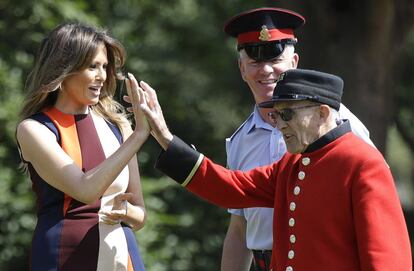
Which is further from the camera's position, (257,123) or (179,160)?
(257,123)

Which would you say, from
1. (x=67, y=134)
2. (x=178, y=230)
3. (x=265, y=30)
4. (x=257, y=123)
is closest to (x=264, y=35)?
(x=265, y=30)

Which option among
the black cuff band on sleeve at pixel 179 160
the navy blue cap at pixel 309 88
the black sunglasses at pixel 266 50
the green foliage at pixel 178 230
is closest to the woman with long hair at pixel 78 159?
the black cuff band on sleeve at pixel 179 160

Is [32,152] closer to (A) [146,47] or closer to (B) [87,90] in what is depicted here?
(B) [87,90]

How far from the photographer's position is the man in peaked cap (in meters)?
5.16

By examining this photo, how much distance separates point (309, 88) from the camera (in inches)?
170

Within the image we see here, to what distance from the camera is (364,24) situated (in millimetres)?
10867

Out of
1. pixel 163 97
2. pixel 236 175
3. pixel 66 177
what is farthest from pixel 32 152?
pixel 163 97

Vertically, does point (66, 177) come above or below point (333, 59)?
below

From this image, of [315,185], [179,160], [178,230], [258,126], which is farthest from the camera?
[178,230]

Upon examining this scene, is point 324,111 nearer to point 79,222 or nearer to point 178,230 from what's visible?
point 79,222

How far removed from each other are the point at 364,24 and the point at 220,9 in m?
6.09

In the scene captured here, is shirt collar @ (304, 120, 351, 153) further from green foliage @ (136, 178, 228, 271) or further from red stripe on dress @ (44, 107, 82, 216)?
green foliage @ (136, 178, 228, 271)

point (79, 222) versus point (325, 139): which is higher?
point (325, 139)

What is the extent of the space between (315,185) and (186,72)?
13.3 metres
